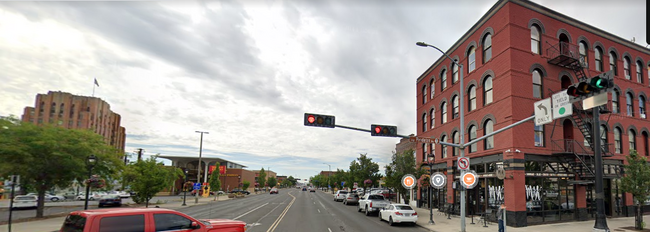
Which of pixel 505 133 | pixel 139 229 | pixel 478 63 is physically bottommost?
pixel 139 229

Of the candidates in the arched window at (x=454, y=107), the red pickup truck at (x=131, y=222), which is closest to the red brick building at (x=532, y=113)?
the arched window at (x=454, y=107)

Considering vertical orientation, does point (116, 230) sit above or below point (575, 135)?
below

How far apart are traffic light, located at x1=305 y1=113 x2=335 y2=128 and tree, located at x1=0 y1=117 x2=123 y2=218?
16.2 meters

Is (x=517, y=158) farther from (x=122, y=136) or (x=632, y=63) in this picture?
(x=122, y=136)

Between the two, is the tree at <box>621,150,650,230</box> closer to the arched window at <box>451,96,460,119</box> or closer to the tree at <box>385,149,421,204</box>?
the arched window at <box>451,96,460,119</box>

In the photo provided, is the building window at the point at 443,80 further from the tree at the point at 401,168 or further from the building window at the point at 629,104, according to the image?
the building window at the point at 629,104

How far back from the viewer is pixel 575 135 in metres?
21.5

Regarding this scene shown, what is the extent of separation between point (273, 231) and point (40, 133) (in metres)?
17.1

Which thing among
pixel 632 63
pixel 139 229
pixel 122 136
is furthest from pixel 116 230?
pixel 122 136

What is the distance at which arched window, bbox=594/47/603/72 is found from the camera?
79.4ft

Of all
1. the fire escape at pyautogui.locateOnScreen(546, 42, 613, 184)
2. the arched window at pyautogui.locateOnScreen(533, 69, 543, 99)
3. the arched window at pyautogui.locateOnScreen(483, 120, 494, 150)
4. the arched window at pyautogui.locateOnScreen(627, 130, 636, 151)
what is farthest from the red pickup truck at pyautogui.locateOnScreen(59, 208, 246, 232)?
the arched window at pyautogui.locateOnScreen(627, 130, 636, 151)

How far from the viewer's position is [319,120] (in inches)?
593

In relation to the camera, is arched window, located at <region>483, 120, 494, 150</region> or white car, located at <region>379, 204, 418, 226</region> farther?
arched window, located at <region>483, 120, 494, 150</region>

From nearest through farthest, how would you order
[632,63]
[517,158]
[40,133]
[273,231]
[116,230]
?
[116,230] < [273,231] < [517,158] < [40,133] < [632,63]
